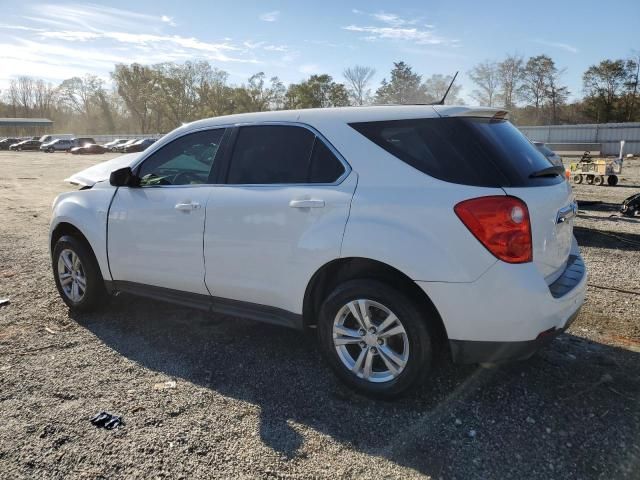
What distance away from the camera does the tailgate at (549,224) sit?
273 centimetres

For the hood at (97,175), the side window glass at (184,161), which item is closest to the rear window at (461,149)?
the side window glass at (184,161)

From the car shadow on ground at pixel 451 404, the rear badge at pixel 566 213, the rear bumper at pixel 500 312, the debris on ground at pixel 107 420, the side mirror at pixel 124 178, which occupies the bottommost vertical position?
the debris on ground at pixel 107 420

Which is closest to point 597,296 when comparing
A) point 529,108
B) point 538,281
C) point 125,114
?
point 538,281

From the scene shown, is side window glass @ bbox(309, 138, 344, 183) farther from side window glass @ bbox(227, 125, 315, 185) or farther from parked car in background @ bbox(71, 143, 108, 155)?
parked car in background @ bbox(71, 143, 108, 155)

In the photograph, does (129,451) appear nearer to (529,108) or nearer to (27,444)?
(27,444)

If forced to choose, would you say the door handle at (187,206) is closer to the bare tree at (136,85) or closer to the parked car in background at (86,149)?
the parked car in background at (86,149)

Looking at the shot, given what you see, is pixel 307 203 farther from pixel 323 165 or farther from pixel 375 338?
pixel 375 338

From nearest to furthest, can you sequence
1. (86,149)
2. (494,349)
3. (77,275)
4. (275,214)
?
1. (494,349)
2. (275,214)
3. (77,275)
4. (86,149)

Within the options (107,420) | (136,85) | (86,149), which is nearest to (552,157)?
(107,420)

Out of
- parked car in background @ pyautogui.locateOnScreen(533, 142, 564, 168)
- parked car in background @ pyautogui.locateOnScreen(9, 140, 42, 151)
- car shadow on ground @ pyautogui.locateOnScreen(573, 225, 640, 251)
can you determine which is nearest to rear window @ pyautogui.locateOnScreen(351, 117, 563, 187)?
parked car in background @ pyautogui.locateOnScreen(533, 142, 564, 168)

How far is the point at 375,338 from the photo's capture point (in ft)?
10.0

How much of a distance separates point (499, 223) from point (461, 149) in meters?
0.49

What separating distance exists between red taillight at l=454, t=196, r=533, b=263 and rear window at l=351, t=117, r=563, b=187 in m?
0.12

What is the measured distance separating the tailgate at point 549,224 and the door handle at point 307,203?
43.0 inches
